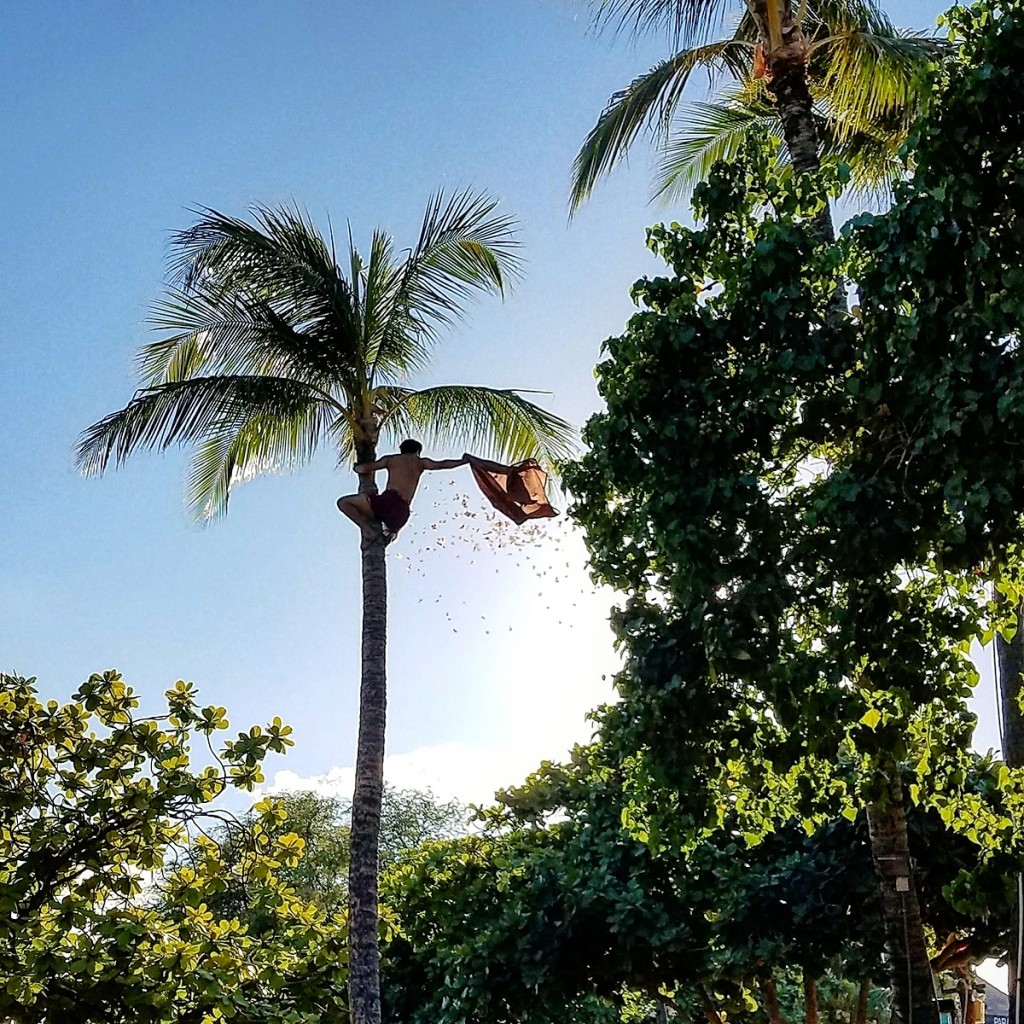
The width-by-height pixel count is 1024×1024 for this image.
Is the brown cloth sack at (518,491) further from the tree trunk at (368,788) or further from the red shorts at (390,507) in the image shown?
the tree trunk at (368,788)

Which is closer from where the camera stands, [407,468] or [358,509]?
[407,468]

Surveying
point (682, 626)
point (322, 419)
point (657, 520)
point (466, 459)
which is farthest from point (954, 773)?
point (322, 419)

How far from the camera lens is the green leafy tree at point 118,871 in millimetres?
7375

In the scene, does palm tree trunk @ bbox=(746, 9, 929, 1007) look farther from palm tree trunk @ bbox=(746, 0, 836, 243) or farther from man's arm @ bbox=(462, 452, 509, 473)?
man's arm @ bbox=(462, 452, 509, 473)

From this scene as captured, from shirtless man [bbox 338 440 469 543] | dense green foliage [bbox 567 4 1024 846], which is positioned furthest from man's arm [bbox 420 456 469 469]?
dense green foliage [bbox 567 4 1024 846]

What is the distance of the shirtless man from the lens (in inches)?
391

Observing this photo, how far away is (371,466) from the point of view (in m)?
10.1

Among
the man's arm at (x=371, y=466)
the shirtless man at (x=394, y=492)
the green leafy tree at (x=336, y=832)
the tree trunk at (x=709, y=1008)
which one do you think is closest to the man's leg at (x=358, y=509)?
the shirtless man at (x=394, y=492)

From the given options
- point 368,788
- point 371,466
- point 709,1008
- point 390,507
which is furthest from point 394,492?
point 709,1008

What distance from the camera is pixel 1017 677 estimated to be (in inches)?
383

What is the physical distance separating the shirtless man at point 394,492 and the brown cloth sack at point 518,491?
0.33 meters

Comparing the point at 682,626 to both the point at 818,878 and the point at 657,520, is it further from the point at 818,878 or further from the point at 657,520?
the point at 818,878

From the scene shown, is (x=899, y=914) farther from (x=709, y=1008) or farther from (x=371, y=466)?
A: (x=709, y=1008)

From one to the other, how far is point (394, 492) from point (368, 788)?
8.22 feet
